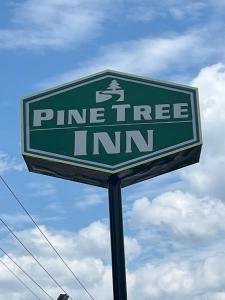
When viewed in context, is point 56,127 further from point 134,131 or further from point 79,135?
point 134,131

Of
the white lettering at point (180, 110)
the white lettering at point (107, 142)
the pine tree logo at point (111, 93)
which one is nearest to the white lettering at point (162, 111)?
the white lettering at point (180, 110)

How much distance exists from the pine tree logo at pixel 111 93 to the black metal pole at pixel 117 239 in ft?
6.66

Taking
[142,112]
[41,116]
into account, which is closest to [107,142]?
[142,112]

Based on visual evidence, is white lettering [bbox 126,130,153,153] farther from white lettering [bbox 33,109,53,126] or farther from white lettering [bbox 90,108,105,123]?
white lettering [bbox 33,109,53,126]

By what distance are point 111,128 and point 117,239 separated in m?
2.64

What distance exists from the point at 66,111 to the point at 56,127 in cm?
52

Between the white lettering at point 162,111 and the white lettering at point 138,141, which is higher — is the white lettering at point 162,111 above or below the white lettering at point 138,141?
above

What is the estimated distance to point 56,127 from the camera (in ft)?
51.3

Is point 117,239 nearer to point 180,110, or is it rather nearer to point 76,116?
point 76,116

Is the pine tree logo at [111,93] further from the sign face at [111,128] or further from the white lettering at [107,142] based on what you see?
the white lettering at [107,142]

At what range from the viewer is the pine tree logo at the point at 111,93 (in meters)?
16.0

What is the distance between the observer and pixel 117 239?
14422 millimetres

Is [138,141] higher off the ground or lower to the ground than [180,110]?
lower

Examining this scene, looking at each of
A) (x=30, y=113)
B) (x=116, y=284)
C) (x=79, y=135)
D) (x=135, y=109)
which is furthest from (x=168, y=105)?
(x=116, y=284)
